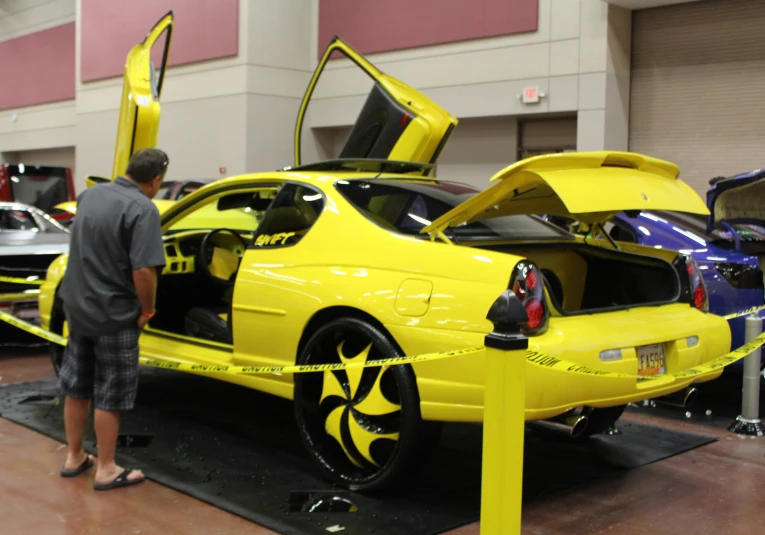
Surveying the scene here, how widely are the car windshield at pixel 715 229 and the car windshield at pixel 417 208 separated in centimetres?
173

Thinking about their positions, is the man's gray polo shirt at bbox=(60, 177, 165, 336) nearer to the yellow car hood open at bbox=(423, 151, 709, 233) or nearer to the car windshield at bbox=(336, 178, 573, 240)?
the car windshield at bbox=(336, 178, 573, 240)

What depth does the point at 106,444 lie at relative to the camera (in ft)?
13.8

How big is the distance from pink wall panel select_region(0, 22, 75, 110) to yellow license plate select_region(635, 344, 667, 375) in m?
20.6

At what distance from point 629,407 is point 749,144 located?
254 inches

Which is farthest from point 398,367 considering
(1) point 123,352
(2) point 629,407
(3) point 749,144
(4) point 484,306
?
(3) point 749,144

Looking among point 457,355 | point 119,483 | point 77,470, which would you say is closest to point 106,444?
point 119,483

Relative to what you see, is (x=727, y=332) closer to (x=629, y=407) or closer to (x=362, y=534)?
(x=629, y=407)

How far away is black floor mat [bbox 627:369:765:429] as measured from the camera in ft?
19.2

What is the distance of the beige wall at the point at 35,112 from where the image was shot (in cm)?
2228

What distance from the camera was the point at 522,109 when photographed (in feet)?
42.7

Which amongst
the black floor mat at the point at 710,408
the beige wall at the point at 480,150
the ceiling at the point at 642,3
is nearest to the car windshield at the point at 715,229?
the black floor mat at the point at 710,408

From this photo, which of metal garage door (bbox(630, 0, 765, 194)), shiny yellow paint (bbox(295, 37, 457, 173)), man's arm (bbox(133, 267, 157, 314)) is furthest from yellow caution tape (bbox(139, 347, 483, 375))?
metal garage door (bbox(630, 0, 765, 194))

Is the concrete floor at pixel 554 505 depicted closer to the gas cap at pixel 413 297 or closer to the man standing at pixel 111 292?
the man standing at pixel 111 292

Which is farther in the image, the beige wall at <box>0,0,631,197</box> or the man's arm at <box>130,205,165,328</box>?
the beige wall at <box>0,0,631,197</box>
